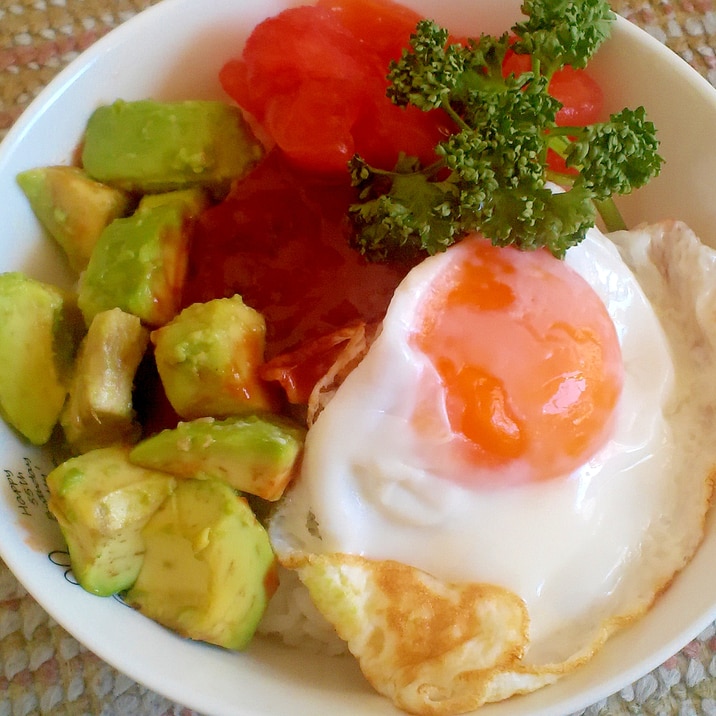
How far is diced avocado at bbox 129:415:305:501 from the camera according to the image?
118cm

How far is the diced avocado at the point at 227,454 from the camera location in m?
1.18

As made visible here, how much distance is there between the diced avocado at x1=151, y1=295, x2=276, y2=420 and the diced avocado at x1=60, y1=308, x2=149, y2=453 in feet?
0.16

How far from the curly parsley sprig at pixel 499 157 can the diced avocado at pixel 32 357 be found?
55 centimetres

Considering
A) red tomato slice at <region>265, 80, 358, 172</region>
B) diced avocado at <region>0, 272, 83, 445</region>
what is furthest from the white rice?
red tomato slice at <region>265, 80, 358, 172</region>

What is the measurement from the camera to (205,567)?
1.15 metres

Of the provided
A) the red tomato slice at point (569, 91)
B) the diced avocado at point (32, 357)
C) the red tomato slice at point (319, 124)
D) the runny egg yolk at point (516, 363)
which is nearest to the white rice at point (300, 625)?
the runny egg yolk at point (516, 363)

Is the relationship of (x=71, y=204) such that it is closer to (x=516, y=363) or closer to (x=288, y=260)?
(x=288, y=260)

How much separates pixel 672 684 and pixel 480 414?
739 mm

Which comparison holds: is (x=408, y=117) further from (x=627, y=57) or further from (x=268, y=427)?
(x=268, y=427)

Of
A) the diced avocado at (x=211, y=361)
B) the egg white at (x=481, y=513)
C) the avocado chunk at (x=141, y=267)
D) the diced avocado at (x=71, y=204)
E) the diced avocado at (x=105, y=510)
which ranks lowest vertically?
the egg white at (x=481, y=513)

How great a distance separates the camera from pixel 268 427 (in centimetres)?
124

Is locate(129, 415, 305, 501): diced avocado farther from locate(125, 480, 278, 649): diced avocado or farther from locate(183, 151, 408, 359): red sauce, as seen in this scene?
locate(183, 151, 408, 359): red sauce

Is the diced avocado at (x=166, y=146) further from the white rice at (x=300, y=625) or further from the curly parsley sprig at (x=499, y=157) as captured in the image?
the white rice at (x=300, y=625)

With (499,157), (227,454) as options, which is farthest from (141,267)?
(499,157)
